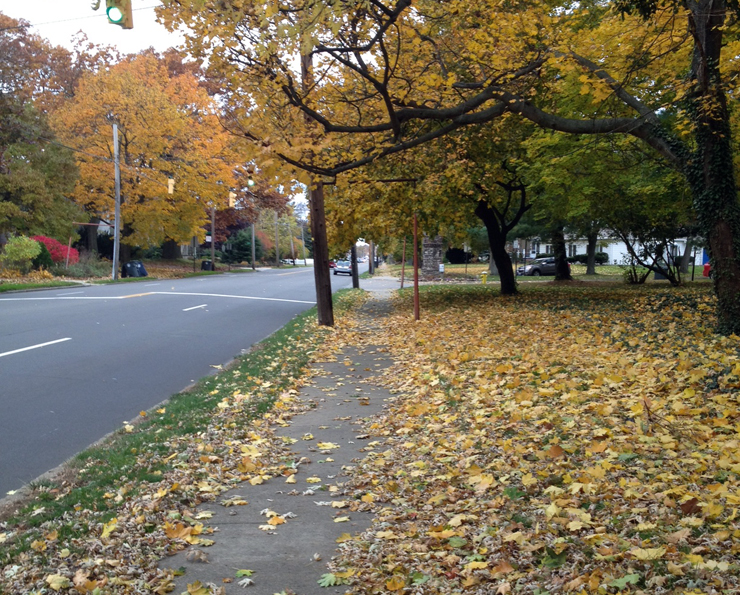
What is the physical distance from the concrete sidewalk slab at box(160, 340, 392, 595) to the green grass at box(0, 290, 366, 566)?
0.71 metres

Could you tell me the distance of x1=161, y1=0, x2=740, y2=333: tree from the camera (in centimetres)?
833

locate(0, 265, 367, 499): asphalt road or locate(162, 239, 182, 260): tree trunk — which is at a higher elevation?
locate(162, 239, 182, 260): tree trunk

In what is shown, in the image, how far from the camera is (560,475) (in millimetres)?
4512

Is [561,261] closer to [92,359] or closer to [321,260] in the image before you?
[321,260]

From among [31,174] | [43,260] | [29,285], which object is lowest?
[29,285]

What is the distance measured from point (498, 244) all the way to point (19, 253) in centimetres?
2167

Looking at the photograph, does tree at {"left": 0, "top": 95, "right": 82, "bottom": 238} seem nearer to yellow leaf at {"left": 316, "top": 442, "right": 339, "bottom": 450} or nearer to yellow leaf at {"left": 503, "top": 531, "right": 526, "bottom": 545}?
yellow leaf at {"left": 316, "top": 442, "right": 339, "bottom": 450}

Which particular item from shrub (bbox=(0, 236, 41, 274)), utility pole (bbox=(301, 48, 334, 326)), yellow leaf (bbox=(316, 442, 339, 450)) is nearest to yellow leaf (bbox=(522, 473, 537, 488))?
yellow leaf (bbox=(316, 442, 339, 450))

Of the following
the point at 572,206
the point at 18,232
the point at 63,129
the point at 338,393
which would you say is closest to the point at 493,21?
the point at 338,393

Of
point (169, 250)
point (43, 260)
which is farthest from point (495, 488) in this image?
point (169, 250)

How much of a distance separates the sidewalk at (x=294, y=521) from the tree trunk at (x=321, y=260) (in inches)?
321

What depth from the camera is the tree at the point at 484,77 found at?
8328 mm

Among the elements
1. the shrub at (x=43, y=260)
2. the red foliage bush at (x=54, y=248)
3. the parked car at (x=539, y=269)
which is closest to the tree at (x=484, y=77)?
the shrub at (x=43, y=260)

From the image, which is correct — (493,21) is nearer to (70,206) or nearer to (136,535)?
(136,535)
